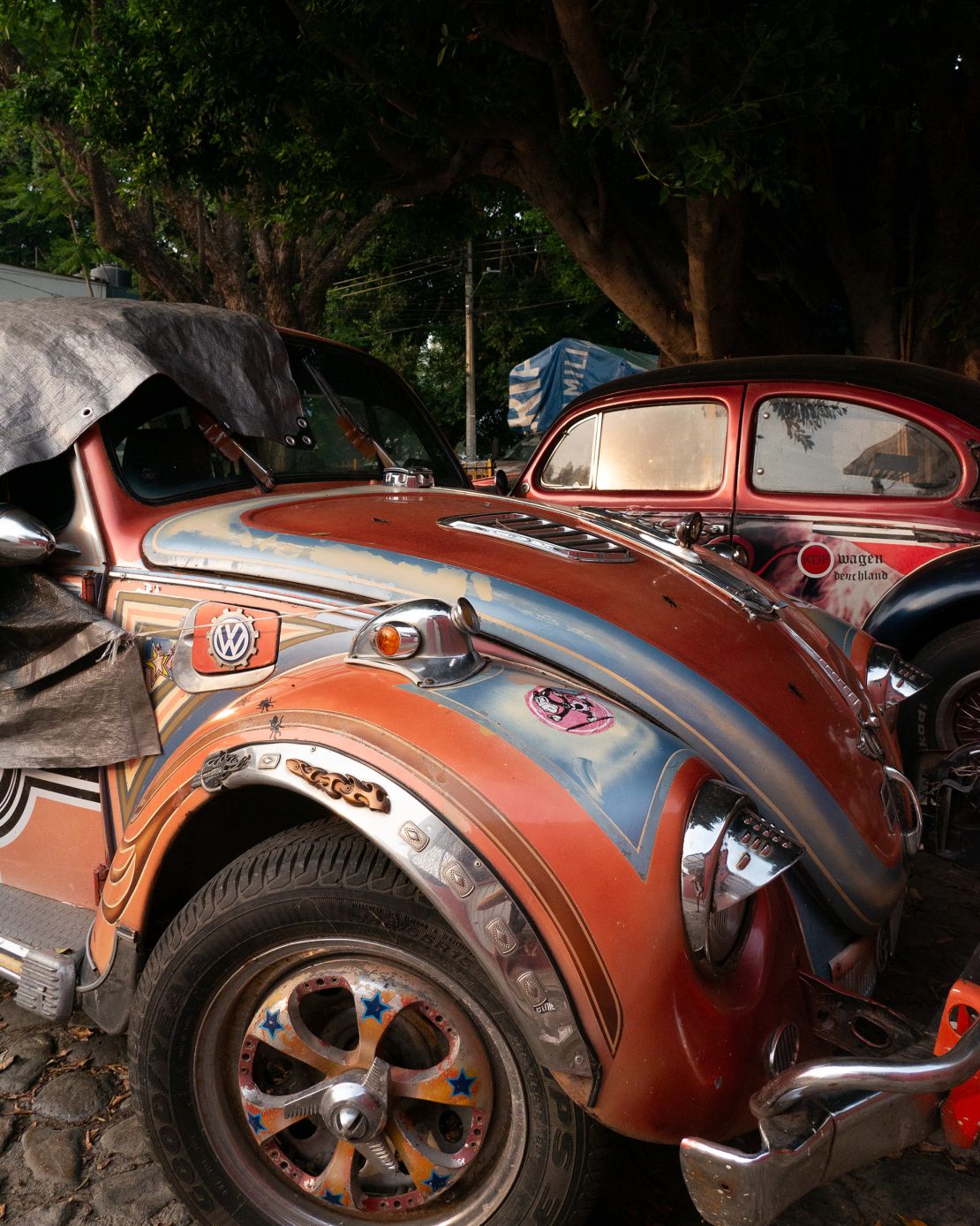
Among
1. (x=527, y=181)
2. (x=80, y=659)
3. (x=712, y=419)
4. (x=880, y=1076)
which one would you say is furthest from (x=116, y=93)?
(x=880, y=1076)

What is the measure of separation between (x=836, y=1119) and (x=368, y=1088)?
2.65 ft

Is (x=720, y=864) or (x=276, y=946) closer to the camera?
(x=720, y=864)

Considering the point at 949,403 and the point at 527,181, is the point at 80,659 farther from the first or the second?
the point at 527,181

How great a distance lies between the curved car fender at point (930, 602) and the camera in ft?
13.5

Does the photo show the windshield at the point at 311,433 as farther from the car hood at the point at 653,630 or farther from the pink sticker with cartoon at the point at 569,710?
the pink sticker with cartoon at the point at 569,710

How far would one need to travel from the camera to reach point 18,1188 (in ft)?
7.13

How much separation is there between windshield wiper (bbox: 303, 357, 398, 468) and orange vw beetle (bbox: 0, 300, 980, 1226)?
1.97 ft

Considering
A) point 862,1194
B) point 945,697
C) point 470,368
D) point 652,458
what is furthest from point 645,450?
point 470,368

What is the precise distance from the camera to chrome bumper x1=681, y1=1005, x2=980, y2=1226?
1429 millimetres

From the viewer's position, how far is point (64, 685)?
236 cm

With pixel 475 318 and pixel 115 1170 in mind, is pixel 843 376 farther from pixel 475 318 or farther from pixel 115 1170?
pixel 475 318

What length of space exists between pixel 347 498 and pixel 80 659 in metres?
0.85

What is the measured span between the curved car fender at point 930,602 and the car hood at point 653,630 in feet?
5.78

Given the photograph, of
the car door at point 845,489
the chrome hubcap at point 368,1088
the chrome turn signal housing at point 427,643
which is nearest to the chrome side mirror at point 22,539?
the chrome turn signal housing at point 427,643
